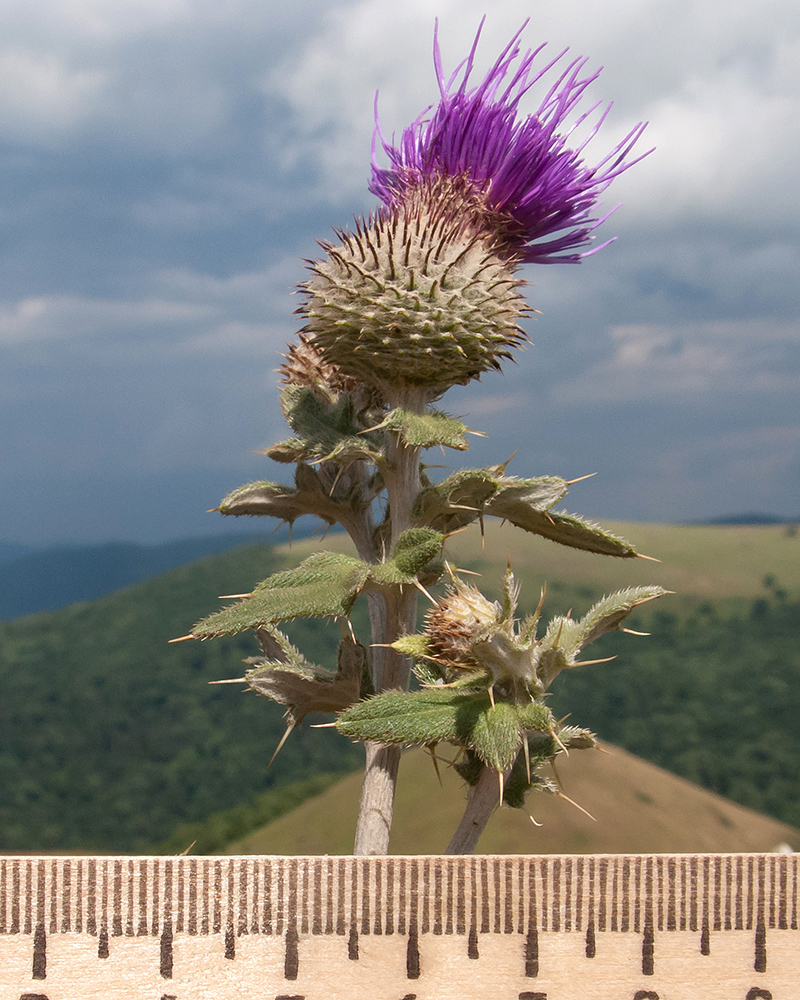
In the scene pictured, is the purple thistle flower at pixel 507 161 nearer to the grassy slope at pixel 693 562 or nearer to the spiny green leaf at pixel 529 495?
the spiny green leaf at pixel 529 495

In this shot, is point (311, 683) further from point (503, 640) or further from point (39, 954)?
point (39, 954)

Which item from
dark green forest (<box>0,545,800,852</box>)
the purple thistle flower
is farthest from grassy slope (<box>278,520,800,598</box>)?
the purple thistle flower

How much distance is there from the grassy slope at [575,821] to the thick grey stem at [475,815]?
2459 inches

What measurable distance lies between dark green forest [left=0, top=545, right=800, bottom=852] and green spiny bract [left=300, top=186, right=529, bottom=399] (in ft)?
310

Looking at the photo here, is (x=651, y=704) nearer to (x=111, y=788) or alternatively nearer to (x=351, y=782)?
(x=351, y=782)

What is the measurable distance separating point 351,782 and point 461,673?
9161 centimetres

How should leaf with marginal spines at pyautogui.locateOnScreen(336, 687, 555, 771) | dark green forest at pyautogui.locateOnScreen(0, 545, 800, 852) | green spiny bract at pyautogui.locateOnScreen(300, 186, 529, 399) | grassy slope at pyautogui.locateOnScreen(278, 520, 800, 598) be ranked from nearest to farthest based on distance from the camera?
leaf with marginal spines at pyautogui.locateOnScreen(336, 687, 555, 771), green spiny bract at pyautogui.locateOnScreen(300, 186, 529, 399), dark green forest at pyautogui.locateOnScreen(0, 545, 800, 852), grassy slope at pyautogui.locateOnScreen(278, 520, 800, 598)

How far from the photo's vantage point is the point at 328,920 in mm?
2496

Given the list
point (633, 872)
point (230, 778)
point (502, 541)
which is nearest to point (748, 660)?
point (502, 541)

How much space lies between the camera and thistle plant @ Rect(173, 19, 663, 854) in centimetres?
255

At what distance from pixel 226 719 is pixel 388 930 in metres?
121

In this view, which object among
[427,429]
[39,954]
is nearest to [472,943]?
[39,954]

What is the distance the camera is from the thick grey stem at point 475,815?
2797 millimetres

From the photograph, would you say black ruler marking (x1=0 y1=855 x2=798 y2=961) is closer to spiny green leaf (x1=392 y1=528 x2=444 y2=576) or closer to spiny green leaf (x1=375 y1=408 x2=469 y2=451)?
spiny green leaf (x1=392 y1=528 x2=444 y2=576)
